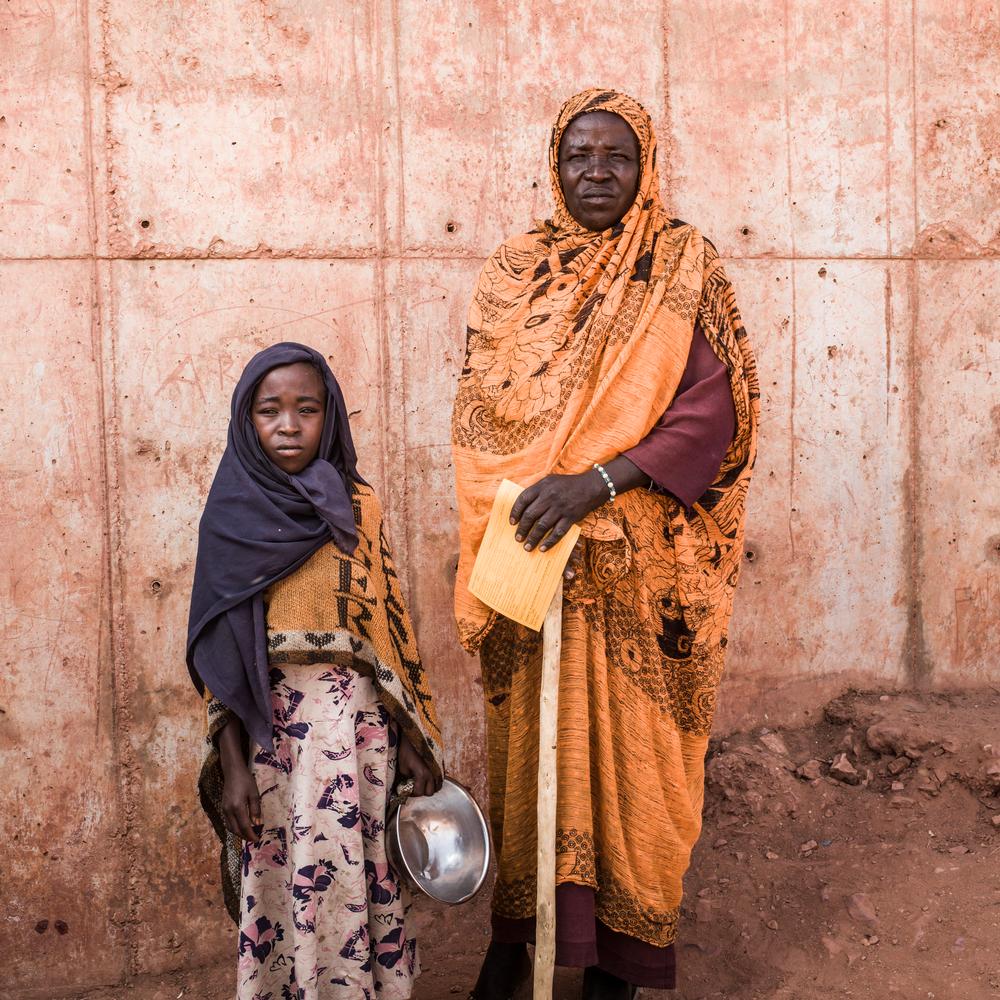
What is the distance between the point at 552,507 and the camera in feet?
7.37

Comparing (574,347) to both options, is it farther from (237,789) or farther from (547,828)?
(237,789)

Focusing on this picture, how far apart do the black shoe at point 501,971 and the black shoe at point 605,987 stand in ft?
0.68

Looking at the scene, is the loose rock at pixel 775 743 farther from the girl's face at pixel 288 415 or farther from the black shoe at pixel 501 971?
the girl's face at pixel 288 415

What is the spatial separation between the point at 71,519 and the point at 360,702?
1.25m

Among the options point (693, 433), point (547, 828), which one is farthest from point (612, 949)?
point (693, 433)

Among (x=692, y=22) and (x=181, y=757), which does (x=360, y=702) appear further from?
(x=692, y=22)

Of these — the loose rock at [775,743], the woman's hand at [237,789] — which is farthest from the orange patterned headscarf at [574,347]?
the loose rock at [775,743]

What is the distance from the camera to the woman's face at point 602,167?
Answer: 2.45m

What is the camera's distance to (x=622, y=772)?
246 centimetres

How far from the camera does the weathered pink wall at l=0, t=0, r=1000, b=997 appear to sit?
3025 millimetres

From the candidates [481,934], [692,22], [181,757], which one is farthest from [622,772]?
[692,22]

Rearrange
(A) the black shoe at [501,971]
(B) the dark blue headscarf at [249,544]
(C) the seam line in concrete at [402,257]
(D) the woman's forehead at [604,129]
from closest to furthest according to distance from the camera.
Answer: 1. (B) the dark blue headscarf at [249,544]
2. (D) the woman's forehead at [604,129]
3. (A) the black shoe at [501,971]
4. (C) the seam line in concrete at [402,257]

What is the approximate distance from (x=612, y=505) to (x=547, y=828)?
72 centimetres

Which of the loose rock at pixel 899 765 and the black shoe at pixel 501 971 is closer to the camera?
the black shoe at pixel 501 971
